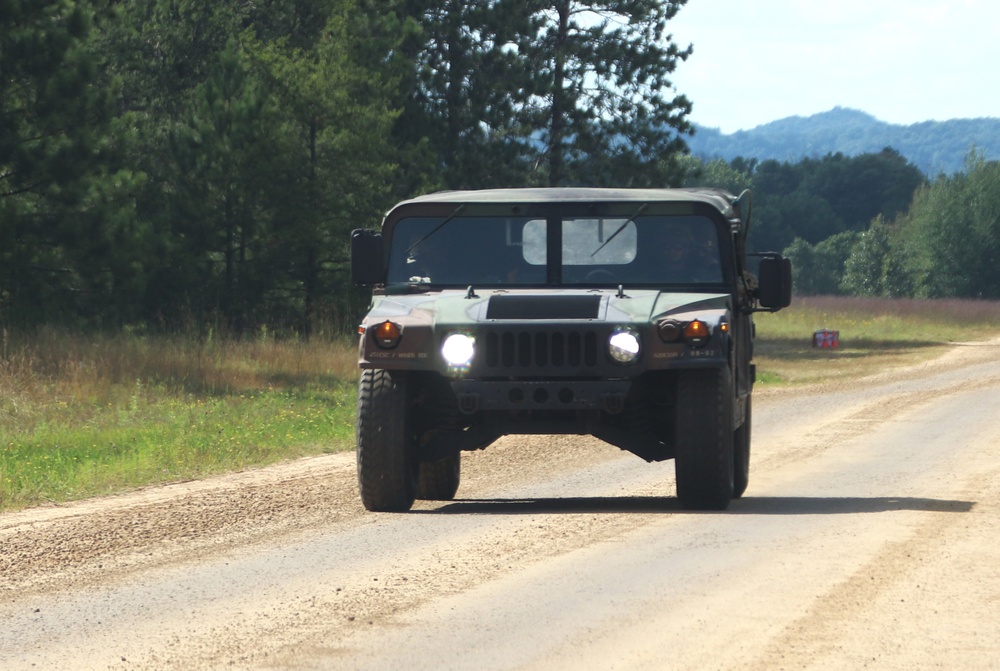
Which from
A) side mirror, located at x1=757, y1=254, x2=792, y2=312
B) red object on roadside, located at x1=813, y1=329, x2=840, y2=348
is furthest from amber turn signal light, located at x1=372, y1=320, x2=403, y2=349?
red object on roadside, located at x1=813, y1=329, x2=840, y2=348

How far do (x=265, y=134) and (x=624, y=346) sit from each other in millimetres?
23439

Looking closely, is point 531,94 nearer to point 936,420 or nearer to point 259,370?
point 259,370

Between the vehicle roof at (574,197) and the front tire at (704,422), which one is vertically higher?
the vehicle roof at (574,197)

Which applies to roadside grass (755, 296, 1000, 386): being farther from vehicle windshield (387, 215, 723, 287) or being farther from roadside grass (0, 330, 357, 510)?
vehicle windshield (387, 215, 723, 287)

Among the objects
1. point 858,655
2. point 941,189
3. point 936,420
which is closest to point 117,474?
point 858,655

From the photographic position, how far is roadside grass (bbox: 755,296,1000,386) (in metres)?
37.3

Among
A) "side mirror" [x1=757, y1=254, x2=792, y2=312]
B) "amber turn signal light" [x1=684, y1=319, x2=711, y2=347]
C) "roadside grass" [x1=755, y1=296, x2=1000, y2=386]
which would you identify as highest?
"side mirror" [x1=757, y1=254, x2=792, y2=312]

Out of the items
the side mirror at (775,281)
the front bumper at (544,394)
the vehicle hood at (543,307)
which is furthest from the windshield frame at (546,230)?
the front bumper at (544,394)

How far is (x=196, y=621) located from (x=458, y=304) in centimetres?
406

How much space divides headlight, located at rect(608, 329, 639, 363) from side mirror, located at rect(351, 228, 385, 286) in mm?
2121

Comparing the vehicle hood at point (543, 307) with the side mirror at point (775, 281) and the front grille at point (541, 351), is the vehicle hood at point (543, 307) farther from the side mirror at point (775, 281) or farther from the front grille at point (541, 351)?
the side mirror at point (775, 281)

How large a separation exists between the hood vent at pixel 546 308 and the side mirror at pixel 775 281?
4.70ft

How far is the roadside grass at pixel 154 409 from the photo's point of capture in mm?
14461

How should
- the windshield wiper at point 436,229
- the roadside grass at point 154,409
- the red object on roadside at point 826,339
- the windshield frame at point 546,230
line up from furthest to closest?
the red object on roadside at point 826,339
the roadside grass at point 154,409
the windshield wiper at point 436,229
the windshield frame at point 546,230
